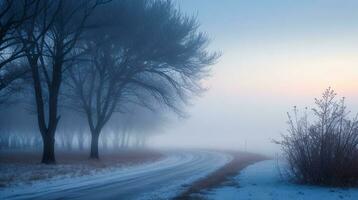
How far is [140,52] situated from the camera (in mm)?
36188

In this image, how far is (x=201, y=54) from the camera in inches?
1486

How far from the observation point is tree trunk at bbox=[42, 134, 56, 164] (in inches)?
1218

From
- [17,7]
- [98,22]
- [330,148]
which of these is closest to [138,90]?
[98,22]

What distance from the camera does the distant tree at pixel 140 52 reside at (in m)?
33.5

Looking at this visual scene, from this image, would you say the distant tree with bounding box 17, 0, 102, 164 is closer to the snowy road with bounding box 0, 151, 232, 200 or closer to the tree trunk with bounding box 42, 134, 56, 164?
the tree trunk with bounding box 42, 134, 56, 164

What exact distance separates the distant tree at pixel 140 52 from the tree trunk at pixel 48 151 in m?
6.18

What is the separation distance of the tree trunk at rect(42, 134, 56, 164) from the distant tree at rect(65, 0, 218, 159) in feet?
20.3

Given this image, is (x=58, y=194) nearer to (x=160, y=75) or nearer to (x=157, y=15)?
(x=157, y=15)

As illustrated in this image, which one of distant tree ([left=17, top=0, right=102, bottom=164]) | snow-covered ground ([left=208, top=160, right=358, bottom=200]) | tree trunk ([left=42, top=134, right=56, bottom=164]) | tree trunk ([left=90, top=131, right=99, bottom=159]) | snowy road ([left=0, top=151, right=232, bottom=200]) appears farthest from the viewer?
tree trunk ([left=90, top=131, right=99, bottom=159])

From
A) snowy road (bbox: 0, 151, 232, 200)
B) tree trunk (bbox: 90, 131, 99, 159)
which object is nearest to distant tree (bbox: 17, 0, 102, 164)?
tree trunk (bbox: 90, 131, 99, 159)

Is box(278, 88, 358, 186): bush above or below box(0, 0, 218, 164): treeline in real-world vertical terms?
below

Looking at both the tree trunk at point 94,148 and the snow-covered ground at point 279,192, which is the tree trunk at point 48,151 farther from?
the snow-covered ground at point 279,192

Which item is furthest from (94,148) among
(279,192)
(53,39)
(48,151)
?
(279,192)

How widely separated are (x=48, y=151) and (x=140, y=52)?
10.2 m
